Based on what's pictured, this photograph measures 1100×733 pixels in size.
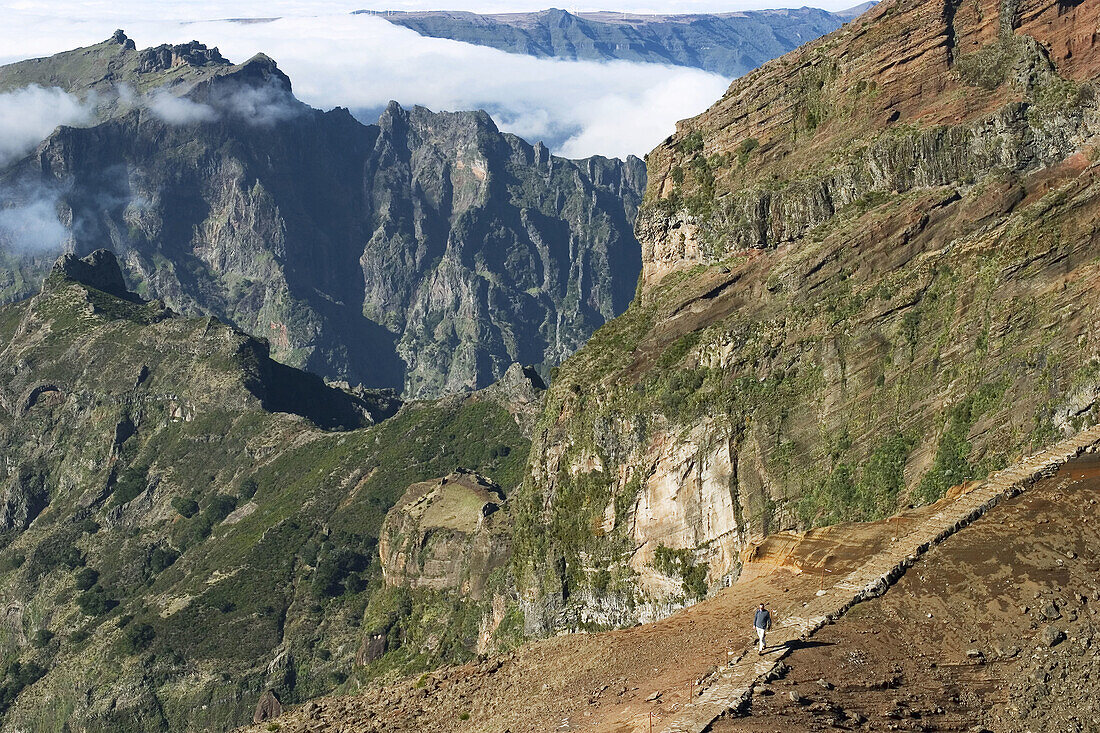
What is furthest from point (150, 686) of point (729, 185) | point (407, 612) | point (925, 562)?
point (925, 562)

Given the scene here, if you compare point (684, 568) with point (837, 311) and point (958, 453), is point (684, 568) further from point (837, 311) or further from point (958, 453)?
point (958, 453)

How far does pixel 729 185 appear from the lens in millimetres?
97688

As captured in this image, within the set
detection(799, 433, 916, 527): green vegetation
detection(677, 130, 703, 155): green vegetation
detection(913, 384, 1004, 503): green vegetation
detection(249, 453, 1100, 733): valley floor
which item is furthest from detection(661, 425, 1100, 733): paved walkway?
detection(677, 130, 703, 155): green vegetation

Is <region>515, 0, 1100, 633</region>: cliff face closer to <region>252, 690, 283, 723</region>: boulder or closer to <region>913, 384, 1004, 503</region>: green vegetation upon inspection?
<region>913, 384, 1004, 503</region>: green vegetation

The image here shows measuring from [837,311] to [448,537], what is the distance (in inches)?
2946

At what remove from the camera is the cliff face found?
240ft

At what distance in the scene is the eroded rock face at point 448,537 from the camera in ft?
437

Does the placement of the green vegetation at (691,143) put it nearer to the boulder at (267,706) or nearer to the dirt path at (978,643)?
the dirt path at (978,643)

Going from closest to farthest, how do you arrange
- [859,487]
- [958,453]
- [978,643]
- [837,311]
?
[978,643] → [958,453] → [859,487] → [837,311]

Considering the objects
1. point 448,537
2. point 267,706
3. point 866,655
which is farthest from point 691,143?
point 267,706

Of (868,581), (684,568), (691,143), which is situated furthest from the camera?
(691,143)

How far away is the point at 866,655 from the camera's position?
138 ft

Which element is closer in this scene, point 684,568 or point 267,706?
point 684,568

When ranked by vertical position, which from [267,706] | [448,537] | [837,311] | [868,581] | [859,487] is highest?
[837,311]
